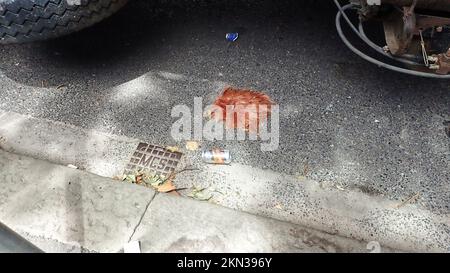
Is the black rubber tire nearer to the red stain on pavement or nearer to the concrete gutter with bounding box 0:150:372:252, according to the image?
the concrete gutter with bounding box 0:150:372:252

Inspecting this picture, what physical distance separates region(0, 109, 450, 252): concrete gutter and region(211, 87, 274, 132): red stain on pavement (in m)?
0.37

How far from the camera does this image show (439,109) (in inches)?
116

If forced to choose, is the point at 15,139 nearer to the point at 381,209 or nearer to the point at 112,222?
the point at 112,222

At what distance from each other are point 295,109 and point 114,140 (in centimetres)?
132

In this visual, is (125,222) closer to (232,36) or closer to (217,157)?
(217,157)

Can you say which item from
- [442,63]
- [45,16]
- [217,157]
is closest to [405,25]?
[442,63]

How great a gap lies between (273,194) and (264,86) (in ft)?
3.11

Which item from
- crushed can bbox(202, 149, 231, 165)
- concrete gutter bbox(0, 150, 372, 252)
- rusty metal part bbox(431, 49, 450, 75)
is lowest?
concrete gutter bbox(0, 150, 372, 252)

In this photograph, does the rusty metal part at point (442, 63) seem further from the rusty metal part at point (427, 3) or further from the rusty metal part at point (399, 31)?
the rusty metal part at point (427, 3)

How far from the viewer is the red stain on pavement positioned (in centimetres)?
287

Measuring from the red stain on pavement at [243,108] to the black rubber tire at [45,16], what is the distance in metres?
1.01

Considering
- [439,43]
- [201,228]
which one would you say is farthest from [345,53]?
[201,228]

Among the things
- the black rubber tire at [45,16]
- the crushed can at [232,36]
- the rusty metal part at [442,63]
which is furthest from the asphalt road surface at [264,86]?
the black rubber tire at [45,16]

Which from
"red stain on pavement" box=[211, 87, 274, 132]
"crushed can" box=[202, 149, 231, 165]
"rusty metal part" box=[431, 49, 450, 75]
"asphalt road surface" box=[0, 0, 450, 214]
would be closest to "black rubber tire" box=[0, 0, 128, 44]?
"asphalt road surface" box=[0, 0, 450, 214]
